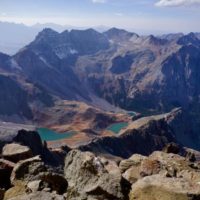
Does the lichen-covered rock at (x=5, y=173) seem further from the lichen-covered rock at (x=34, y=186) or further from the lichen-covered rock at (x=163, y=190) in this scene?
the lichen-covered rock at (x=163, y=190)

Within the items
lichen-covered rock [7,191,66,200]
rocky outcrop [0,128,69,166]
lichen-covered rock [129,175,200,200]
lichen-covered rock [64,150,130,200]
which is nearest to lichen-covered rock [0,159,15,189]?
lichen-covered rock [64,150,130,200]

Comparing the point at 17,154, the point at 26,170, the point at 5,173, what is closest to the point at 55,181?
the point at 26,170

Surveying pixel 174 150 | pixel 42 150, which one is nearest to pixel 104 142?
pixel 42 150

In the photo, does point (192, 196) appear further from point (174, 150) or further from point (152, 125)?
point (152, 125)

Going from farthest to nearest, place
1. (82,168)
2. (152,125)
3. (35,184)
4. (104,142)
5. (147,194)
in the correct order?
(152,125), (104,142), (82,168), (35,184), (147,194)

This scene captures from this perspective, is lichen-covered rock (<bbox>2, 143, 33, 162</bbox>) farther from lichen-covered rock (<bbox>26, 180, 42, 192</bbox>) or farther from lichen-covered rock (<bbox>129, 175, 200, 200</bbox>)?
lichen-covered rock (<bbox>129, 175, 200, 200</bbox>)

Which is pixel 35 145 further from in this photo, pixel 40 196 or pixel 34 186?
pixel 40 196

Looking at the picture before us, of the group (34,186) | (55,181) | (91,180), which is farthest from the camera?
(55,181)
